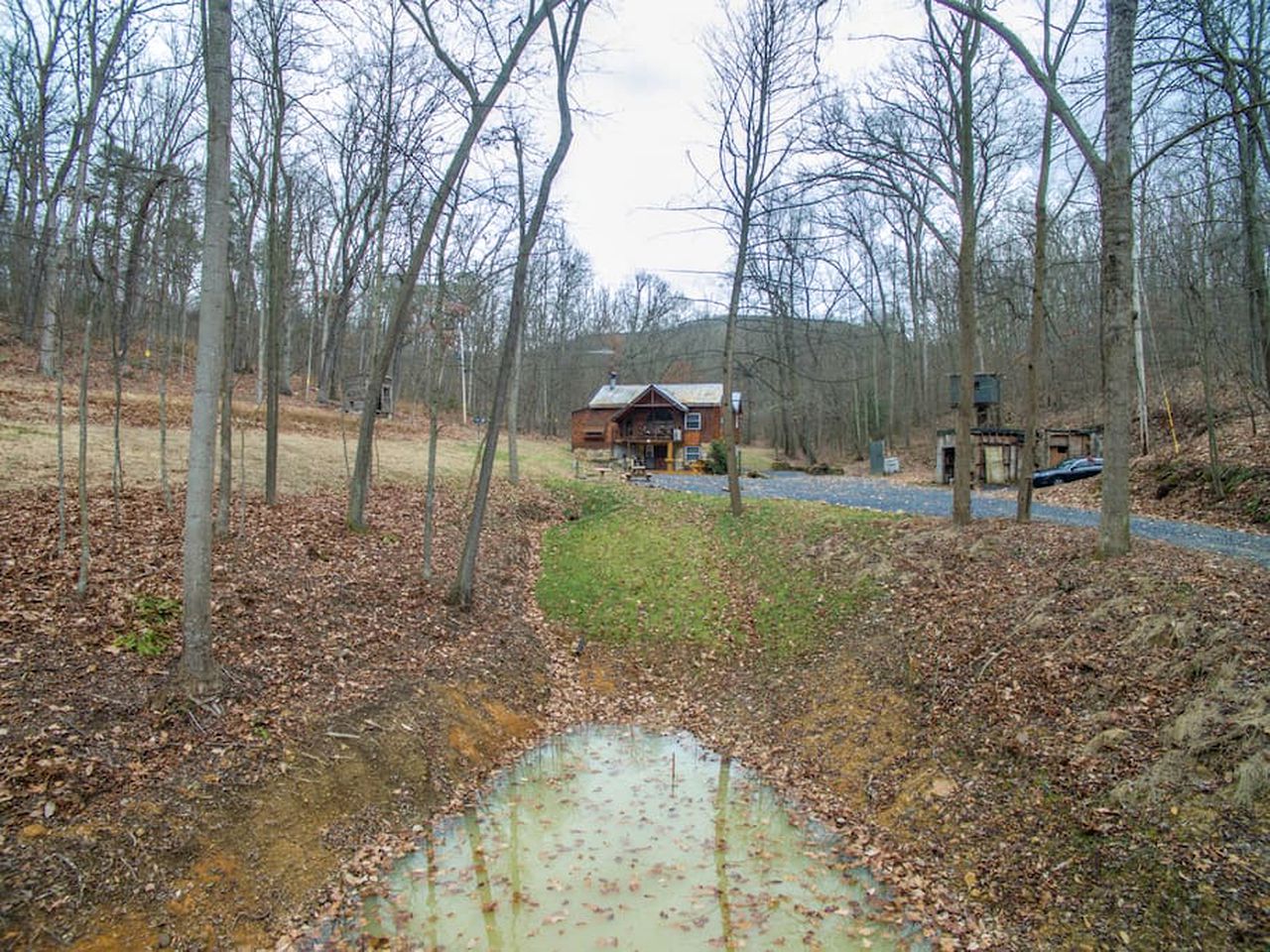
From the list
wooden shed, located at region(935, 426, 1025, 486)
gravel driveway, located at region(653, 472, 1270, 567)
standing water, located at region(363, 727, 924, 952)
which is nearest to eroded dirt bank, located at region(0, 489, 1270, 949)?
standing water, located at region(363, 727, 924, 952)

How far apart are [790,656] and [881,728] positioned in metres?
2.84

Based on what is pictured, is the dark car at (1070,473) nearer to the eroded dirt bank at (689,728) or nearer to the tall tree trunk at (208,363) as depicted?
the eroded dirt bank at (689,728)

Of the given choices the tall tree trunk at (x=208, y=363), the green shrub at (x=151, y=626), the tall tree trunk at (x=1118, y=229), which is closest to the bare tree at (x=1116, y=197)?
the tall tree trunk at (x=1118, y=229)

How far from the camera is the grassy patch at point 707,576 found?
1250 cm

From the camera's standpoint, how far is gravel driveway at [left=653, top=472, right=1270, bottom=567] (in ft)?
37.7

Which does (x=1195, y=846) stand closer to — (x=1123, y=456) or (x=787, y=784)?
(x=787, y=784)

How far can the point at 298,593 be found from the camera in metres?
10.2

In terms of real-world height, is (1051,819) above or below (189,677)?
below

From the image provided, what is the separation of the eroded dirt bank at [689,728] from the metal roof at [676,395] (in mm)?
31984

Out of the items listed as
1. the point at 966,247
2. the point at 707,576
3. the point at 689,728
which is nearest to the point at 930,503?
the point at 707,576

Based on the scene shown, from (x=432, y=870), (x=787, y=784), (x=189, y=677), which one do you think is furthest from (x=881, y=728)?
(x=189, y=677)

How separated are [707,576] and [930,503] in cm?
779

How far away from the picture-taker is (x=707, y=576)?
15055 mm

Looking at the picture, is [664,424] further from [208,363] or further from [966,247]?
[208,363]
